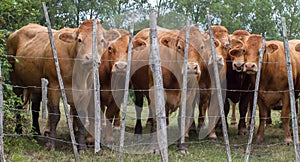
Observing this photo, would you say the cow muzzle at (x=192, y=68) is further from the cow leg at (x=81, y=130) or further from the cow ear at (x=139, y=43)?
the cow leg at (x=81, y=130)

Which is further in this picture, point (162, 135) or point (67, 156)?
point (67, 156)

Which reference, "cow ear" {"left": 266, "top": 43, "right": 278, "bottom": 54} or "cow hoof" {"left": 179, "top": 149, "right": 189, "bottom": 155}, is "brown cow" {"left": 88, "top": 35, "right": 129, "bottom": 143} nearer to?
"cow hoof" {"left": 179, "top": 149, "right": 189, "bottom": 155}

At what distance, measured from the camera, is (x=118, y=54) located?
8133 millimetres

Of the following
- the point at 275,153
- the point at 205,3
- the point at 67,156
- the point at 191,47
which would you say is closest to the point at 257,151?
the point at 275,153

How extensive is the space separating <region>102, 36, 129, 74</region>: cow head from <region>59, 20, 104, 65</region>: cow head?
0.40 metres

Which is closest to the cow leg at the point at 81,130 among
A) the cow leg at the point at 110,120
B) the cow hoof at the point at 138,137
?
the cow leg at the point at 110,120

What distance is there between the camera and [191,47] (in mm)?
7773

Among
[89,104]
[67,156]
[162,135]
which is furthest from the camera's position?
[89,104]

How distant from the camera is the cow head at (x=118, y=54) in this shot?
772cm

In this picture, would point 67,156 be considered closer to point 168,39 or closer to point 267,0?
point 168,39

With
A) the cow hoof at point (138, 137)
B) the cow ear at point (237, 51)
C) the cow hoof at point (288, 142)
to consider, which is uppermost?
the cow ear at point (237, 51)

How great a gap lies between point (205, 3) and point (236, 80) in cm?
1766

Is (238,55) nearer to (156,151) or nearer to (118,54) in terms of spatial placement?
(118,54)

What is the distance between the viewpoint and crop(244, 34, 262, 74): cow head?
331 inches
